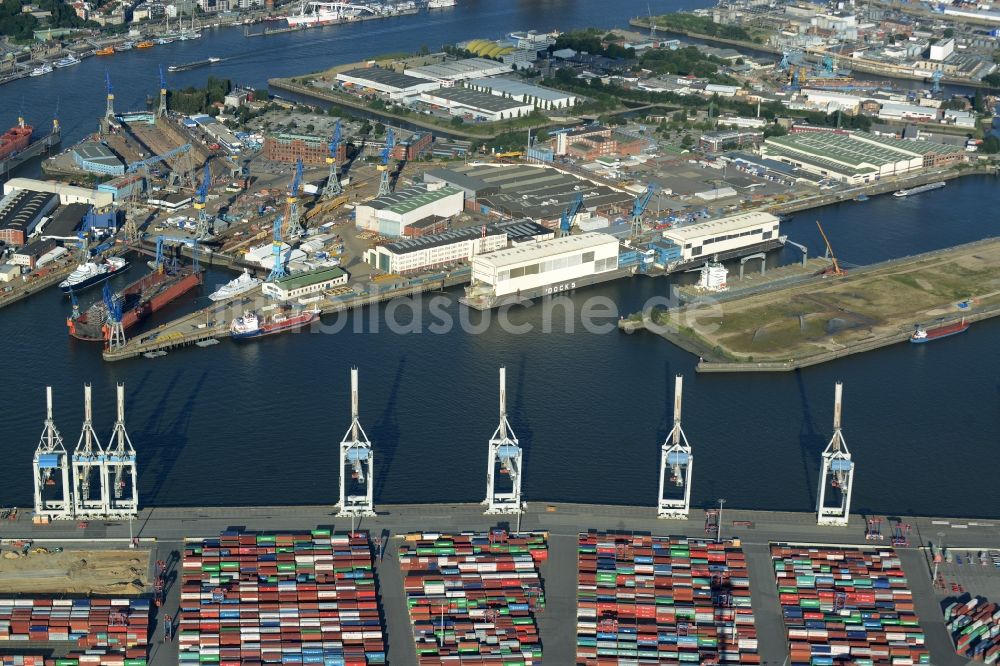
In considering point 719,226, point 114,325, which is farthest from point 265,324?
point 719,226

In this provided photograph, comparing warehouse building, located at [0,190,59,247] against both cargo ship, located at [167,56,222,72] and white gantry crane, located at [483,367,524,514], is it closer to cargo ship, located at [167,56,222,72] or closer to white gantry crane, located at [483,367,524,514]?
white gantry crane, located at [483,367,524,514]

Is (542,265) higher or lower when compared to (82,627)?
higher

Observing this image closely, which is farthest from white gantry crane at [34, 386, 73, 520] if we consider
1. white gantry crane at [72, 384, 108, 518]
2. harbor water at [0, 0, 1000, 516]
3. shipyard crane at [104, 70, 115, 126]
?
shipyard crane at [104, 70, 115, 126]

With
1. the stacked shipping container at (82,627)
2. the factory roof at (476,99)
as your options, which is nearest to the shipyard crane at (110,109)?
the factory roof at (476,99)

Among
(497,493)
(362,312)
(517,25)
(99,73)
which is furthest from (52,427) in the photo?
(517,25)

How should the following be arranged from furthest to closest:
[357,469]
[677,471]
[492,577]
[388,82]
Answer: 1. [388,82]
2. [357,469]
3. [677,471]
4. [492,577]

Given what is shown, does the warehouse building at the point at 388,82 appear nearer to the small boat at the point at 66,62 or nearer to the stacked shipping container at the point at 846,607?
the small boat at the point at 66,62

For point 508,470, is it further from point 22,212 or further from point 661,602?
point 22,212
